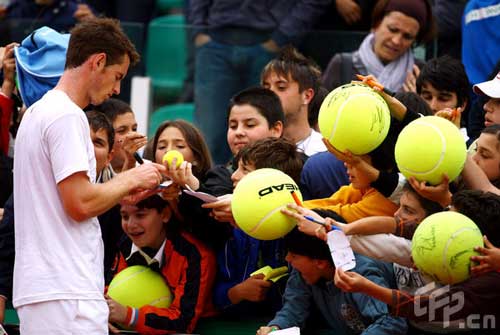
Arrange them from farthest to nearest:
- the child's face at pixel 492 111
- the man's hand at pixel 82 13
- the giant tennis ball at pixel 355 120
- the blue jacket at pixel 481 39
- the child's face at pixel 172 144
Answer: the man's hand at pixel 82 13 → the blue jacket at pixel 481 39 → the child's face at pixel 172 144 → the child's face at pixel 492 111 → the giant tennis ball at pixel 355 120

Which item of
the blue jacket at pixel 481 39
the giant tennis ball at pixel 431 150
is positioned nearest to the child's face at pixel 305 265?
the giant tennis ball at pixel 431 150

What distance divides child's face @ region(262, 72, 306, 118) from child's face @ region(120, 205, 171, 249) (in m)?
1.66

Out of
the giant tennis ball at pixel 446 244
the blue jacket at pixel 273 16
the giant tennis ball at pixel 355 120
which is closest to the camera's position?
the giant tennis ball at pixel 446 244

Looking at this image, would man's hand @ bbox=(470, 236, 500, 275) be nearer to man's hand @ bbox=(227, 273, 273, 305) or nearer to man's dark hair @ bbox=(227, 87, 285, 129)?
man's hand @ bbox=(227, 273, 273, 305)

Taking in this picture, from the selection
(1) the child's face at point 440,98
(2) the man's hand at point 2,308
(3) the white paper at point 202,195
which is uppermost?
(1) the child's face at point 440,98

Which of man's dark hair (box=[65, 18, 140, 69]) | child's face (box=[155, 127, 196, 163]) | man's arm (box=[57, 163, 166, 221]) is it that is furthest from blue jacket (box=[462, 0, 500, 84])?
man's arm (box=[57, 163, 166, 221])

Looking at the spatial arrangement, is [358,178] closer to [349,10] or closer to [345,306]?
[345,306]

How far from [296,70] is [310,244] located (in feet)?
8.13

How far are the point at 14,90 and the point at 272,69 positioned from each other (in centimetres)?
191

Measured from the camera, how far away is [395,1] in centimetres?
935

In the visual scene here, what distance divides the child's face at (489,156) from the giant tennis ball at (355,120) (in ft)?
2.32

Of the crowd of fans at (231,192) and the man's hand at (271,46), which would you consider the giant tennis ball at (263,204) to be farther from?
the man's hand at (271,46)

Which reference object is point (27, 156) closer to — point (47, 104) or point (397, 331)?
point (47, 104)

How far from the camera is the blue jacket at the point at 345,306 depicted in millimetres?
6258
